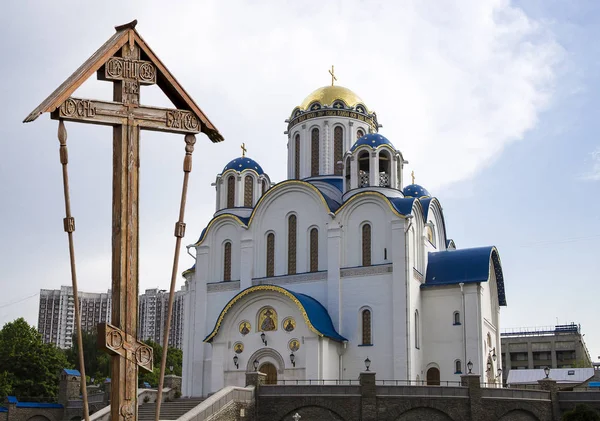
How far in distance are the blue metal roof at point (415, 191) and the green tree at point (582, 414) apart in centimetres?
1576

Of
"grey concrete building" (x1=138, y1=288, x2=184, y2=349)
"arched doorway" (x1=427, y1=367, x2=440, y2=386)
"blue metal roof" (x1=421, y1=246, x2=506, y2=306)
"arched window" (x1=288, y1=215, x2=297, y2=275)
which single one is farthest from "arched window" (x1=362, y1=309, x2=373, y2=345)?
"grey concrete building" (x1=138, y1=288, x2=184, y2=349)

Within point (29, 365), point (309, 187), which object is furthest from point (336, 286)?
point (29, 365)

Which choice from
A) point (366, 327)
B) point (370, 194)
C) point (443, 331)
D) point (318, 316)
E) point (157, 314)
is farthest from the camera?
point (157, 314)

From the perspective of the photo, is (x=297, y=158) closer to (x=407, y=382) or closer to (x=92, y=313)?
(x=407, y=382)

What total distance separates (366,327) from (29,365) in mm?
19754

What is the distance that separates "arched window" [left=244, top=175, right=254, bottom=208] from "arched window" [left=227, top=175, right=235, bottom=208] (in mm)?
510

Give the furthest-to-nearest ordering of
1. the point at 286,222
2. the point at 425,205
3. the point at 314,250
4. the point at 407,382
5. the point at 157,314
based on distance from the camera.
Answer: the point at 157,314
the point at 425,205
the point at 286,222
the point at 314,250
the point at 407,382

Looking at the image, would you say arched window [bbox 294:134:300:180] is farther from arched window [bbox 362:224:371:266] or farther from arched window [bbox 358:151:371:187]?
arched window [bbox 362:224:371:266]

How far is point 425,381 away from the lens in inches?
1148

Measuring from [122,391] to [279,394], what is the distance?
18.7m

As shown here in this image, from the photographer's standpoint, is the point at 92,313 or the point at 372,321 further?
the point at 92,313

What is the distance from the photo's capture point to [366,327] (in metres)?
29.8

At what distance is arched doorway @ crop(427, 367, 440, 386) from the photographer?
3011cm

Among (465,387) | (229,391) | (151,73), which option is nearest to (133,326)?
(151,73)
